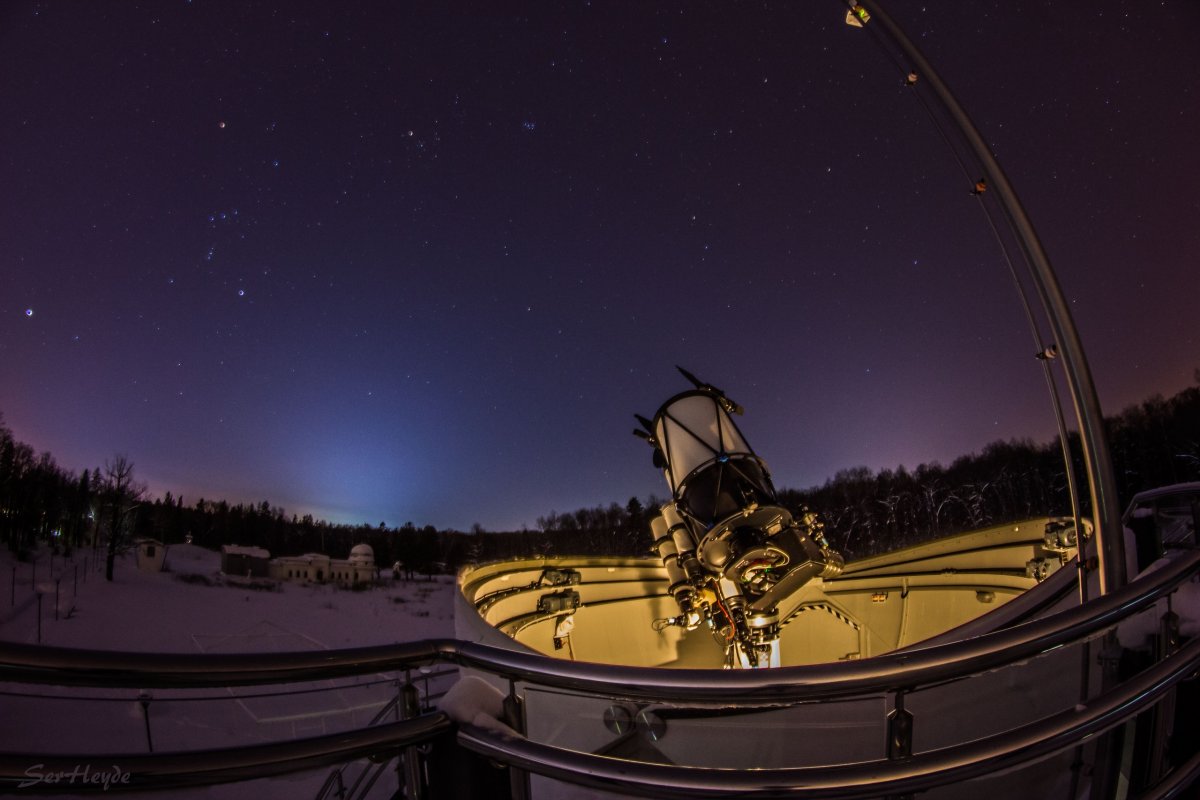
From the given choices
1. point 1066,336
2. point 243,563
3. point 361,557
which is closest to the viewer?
point 1066,336

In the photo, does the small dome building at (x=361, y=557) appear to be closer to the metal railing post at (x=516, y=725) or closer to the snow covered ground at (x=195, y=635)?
the snow covered ground at (x=195, y=635)

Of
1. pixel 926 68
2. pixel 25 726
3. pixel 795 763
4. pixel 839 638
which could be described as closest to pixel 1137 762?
pixel 795 763

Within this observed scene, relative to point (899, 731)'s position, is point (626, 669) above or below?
above

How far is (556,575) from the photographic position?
10430 millimetres

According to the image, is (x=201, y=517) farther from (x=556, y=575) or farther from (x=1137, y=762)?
(x=1137, y=762)

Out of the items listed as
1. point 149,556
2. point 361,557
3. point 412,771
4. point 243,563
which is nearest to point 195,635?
point 361,557

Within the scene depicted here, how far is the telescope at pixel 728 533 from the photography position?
6.27 m

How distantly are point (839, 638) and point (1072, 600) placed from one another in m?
11.3

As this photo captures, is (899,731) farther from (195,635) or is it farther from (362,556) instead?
(362,556)

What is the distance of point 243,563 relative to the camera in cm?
5388

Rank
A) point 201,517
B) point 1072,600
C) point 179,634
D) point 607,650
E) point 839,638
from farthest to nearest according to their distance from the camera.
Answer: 1. point 201,517
2. point 179,634
3. point 839,638
4. point 607,650
5. point 1072,600

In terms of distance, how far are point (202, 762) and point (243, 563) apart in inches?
2579

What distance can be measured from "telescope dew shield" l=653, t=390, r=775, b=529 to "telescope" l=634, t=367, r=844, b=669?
1 centimetres
